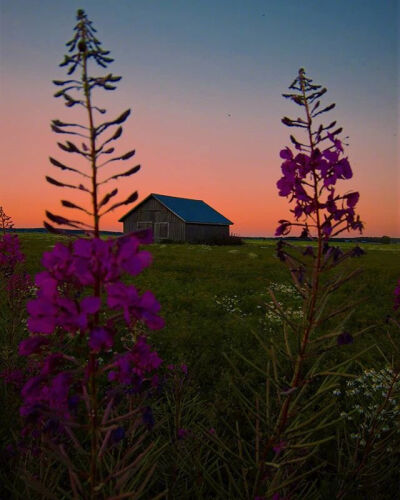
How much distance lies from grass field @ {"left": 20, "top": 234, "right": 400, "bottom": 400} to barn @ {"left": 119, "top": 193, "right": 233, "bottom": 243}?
1809 centimetres

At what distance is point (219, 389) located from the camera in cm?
521

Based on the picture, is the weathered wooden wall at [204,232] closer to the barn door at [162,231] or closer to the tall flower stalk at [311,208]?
the barn door at [162,231]

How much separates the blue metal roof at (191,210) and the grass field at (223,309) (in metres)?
19.0

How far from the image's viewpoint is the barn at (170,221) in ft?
125

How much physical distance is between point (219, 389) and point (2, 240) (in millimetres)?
4173

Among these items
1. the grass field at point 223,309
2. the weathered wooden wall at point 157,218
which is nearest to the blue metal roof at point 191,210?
the weathered wooden wall at point 157,218

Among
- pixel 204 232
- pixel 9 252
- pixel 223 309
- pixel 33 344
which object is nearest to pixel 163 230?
pixel 204 232

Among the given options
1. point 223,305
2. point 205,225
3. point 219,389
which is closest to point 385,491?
point 219,389

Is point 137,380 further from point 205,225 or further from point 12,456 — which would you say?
point 205,225

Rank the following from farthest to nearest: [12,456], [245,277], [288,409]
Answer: [245,277], [12,456], [288,409]

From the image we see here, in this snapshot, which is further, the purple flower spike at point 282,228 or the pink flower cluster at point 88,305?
the purple flower spike at point 282,228

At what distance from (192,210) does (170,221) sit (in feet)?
14.9

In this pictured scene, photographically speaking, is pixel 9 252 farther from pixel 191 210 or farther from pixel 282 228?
pixel 191 210

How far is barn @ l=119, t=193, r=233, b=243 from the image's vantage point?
38.2m
